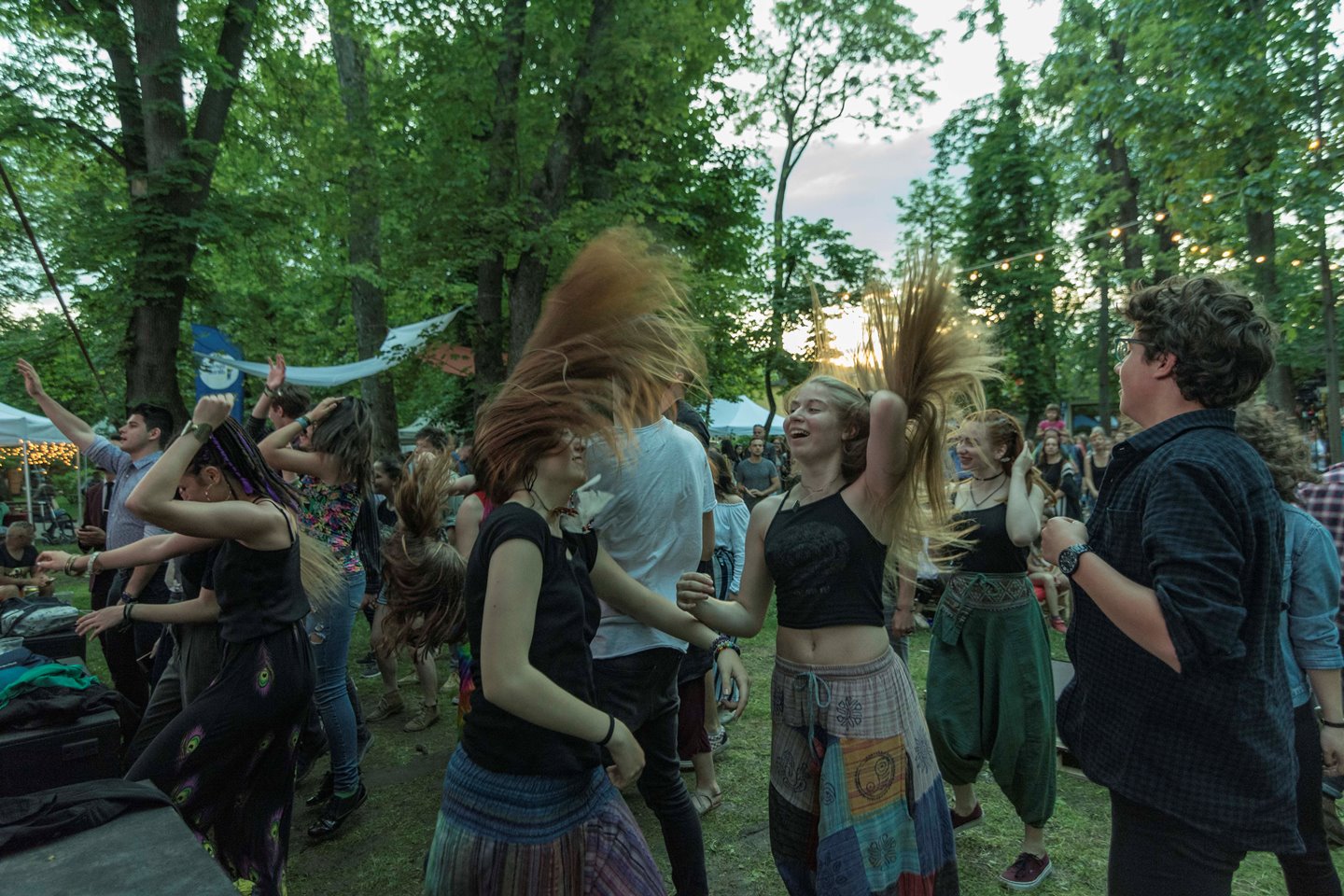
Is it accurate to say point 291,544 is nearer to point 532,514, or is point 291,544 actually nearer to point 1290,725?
point 532,514

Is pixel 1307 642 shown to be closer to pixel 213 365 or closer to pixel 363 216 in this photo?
pixel 213 365

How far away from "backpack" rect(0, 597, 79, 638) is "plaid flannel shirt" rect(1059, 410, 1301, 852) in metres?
4.76

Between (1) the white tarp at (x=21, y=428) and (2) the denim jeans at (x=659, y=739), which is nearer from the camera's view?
(2) the denim jeans at (x=659, y=739)

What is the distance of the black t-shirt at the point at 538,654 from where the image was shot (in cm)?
178

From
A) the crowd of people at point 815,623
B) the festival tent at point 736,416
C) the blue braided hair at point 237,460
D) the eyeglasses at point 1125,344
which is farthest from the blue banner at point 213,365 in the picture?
the festival tent at point 736,416

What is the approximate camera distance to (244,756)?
2.68 metres

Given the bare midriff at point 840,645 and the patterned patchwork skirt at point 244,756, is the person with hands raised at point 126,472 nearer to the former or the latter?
the patterned patchwork skirt at point 244,756

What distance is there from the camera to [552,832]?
1.78 m

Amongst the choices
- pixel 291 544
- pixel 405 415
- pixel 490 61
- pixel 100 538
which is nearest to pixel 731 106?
pixel 490 61

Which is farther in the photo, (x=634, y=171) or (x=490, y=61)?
(x=634, y=171)

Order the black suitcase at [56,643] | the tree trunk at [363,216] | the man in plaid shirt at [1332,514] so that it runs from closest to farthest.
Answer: the man in plaid shirt at [1332,514], the black suitcase at [56,643], the tree trunk at [363,216]

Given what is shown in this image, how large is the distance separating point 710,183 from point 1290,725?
49.3 ft

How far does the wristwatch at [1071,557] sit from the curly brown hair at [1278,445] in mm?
1281

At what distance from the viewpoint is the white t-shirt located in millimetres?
2629
